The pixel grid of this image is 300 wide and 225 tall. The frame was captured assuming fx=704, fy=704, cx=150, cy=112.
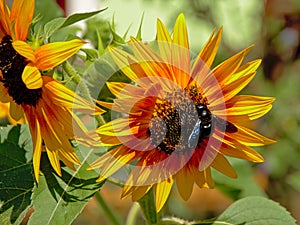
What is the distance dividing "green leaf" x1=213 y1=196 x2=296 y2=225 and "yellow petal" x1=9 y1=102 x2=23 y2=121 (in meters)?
0.24

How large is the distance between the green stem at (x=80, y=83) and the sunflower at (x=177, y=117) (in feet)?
0.08

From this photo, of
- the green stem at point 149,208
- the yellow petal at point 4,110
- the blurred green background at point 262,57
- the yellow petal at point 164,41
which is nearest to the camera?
the yellow petal at point 164,41

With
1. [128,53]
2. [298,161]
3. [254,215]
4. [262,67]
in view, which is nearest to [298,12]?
[262,67]

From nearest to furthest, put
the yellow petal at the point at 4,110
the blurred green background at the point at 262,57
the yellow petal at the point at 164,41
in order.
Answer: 1. the yellow petal at the point at 164,41
2. the yellow petal at the point at 4,110
3. the blurred green background at the point at 262,57

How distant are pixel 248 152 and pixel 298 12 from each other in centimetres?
99

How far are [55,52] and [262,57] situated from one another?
0.99 metres

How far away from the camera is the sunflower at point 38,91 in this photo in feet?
1.98

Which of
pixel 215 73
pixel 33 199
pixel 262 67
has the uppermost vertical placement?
pixel 215 73

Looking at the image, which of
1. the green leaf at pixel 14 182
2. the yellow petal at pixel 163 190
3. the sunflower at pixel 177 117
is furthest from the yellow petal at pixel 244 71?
the green leaf at pixel 14 182

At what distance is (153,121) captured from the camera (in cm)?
63

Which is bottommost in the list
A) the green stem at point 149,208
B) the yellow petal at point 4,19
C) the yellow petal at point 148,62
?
the green stem at point 149,208

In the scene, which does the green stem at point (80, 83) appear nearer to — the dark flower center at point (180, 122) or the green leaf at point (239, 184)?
the dark flower center at point (180, 122)

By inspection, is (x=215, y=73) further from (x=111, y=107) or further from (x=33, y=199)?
(x=33, y=199)

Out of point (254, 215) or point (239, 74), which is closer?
point (239, 74)
